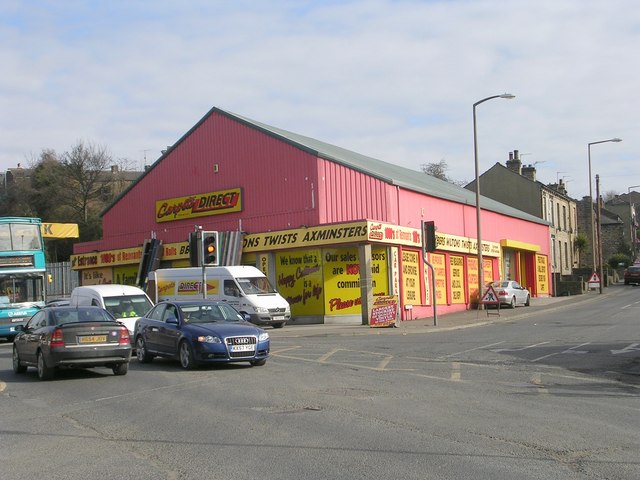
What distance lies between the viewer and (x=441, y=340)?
2195cm

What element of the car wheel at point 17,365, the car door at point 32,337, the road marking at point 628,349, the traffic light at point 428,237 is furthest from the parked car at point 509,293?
the car door at point 32,337

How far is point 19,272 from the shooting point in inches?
1077

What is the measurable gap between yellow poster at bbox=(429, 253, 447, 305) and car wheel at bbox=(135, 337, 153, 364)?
21259 millimetres

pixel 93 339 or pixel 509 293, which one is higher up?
pixel 93 339

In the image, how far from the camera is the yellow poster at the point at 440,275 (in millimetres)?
36750

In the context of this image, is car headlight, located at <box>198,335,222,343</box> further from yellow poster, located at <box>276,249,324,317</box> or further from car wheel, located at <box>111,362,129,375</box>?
yellow poster, located at <box>276,249,324,317</box>

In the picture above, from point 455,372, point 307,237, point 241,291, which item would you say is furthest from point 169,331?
point 307,237

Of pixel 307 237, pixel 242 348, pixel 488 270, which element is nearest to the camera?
pixel 242 348

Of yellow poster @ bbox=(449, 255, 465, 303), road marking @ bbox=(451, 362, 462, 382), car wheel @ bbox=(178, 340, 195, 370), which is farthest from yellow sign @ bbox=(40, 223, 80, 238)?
road marking @ bbox=(451, 362, 462, 382)

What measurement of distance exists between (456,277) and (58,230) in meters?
23.3

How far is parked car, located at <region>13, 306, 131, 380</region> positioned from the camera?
14.1 metres

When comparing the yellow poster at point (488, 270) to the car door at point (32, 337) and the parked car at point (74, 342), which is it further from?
the car door at point (32, 337)

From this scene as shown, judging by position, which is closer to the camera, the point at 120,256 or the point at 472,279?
the point at 472,279

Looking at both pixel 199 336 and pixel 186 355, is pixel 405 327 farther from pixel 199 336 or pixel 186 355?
pixel 199 336
